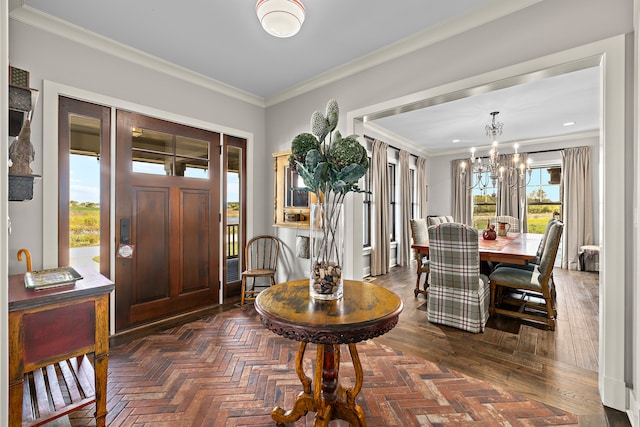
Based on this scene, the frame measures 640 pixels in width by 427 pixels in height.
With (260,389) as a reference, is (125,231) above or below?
above

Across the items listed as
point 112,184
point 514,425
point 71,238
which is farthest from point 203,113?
point 514,425

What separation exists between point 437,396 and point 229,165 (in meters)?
3.26

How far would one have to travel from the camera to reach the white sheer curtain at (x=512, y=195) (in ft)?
21.0

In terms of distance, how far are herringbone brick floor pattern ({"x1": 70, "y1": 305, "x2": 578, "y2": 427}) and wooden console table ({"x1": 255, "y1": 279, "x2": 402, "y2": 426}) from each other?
0.26 meters

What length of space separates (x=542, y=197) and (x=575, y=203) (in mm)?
596

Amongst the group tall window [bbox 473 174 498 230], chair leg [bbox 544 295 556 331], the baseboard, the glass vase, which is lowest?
the baseboard

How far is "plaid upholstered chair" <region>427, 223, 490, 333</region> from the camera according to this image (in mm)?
2818

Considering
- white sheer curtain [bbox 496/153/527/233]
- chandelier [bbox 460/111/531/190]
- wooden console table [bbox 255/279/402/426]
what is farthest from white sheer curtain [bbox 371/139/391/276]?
wooden console table [bbox 255/279/402/426]

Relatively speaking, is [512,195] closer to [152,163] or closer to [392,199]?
[392,199]

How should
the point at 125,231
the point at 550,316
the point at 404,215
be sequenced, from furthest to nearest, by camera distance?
the point at 404,215 < the point at 550,316 < the point at 125,231

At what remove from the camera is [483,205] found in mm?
7070

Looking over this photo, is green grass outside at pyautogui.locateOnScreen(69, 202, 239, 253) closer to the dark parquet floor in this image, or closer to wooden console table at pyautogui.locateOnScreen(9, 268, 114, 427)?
wooden console table at pyautogui.locateOnScreen(9, 268, 114, 427)

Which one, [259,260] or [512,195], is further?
[512,195]

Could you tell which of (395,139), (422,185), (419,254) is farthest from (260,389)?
(422,185)
